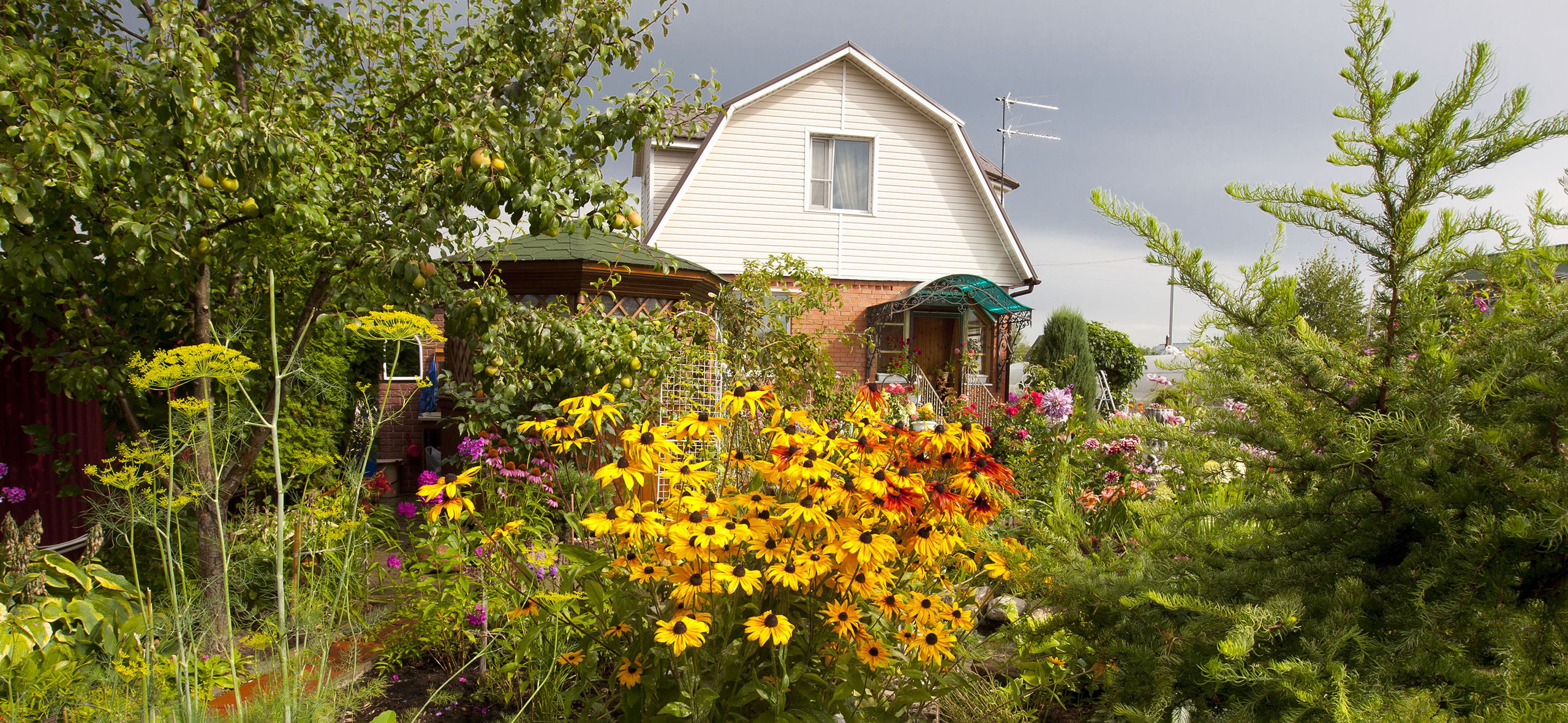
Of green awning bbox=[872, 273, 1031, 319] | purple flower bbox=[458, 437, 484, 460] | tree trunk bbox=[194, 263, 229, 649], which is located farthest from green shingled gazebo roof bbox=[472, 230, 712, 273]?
green awning bbox=[872, 273, 1031, 319]

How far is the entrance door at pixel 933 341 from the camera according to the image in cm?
1246

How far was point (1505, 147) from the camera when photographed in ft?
5.49

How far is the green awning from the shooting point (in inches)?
432

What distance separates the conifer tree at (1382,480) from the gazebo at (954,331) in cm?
887

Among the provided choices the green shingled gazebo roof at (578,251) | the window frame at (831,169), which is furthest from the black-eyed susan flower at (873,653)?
the window frame at (831,169)

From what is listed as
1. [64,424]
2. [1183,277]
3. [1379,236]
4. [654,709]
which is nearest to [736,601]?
[654,709]

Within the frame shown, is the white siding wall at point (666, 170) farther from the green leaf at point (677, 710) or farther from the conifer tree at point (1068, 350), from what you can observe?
the green leaf at point (677, 710)

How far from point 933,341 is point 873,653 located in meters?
11.1

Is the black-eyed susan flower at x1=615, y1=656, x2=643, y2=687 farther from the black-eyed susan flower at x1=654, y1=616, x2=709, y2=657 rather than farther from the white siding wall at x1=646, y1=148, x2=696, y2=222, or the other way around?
the white siding wall at x1=646, y1=148, x2=696, y2=222

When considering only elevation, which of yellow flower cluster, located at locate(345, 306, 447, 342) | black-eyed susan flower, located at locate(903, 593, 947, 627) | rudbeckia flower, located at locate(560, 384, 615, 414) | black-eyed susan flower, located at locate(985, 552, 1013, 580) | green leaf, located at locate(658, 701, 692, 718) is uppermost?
yellow flower cluster, located at locate(345, 306, 447, 342)

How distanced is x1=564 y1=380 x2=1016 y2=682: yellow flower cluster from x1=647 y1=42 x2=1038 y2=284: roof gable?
9.05 meters

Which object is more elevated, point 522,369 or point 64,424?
point 522,369

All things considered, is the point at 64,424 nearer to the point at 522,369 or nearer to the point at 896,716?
the point at 522,369

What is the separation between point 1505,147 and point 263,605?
519 cm
